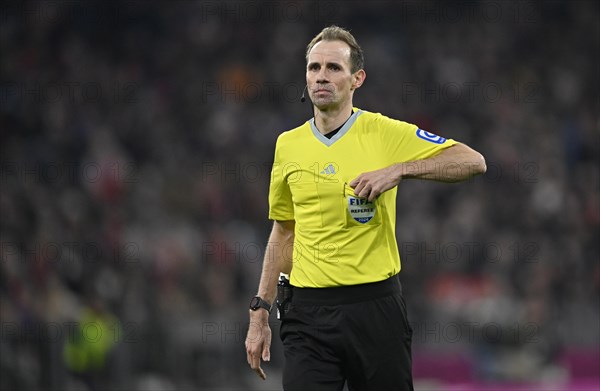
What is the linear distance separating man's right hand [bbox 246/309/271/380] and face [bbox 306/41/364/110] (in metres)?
1.00

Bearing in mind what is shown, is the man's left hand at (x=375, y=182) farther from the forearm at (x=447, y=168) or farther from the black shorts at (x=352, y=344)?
the black shorts at (x=352, y=344)

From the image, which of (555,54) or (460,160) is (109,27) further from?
(460,160)

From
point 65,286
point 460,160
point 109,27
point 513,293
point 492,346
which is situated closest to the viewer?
point 460,160

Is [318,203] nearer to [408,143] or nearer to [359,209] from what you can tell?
[359,209]

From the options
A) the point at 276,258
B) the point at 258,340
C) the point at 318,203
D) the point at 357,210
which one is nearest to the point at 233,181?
the point at 276,258

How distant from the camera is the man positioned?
456 centimetres

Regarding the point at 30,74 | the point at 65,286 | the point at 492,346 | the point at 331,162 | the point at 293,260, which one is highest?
the point at 30,74

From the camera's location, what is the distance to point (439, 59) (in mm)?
16438

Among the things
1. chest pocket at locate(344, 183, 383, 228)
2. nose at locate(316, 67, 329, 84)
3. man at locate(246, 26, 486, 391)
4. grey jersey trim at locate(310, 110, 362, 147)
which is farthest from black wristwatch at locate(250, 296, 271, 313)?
nose at locate(316, 67, 329, 84)

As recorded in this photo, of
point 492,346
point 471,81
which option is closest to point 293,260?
point 492,346

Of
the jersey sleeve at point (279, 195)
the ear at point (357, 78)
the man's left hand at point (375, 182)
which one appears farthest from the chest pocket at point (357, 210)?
the ear at point (357, 78)

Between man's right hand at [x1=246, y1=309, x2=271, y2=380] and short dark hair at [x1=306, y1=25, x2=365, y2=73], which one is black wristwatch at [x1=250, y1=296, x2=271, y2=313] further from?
short dark hair at [x1=306, y1=25, x2=365, y2=73]

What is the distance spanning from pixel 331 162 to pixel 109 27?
11785mm

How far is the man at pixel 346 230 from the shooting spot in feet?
15.0
